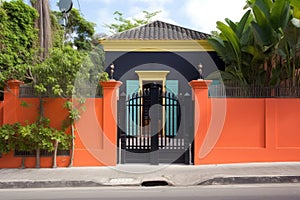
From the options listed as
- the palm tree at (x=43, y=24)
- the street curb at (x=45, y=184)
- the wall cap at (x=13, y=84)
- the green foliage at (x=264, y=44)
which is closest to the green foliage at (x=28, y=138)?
the wall cap at (x=13, y=84)

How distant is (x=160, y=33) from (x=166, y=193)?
Answer: 11.0 m

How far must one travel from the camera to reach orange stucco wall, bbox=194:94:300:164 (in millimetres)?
10000

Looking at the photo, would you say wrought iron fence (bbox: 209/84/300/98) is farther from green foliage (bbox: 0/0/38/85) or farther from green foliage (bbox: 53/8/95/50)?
green foliage (bbox: 53/8/95/50)

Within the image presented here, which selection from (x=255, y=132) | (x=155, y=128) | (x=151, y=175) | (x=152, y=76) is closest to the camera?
(x=151, y=175)

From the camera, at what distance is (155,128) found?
9.95 metres

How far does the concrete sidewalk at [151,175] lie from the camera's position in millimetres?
8102

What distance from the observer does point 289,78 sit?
1145cm

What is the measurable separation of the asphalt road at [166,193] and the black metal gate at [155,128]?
2324 millimetres

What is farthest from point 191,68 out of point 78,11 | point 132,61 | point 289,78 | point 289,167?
point 78,11

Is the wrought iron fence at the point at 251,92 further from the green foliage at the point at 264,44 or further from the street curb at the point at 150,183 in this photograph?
the street curb at the point at 150,183

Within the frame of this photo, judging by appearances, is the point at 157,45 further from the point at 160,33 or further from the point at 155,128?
the point at 155,128

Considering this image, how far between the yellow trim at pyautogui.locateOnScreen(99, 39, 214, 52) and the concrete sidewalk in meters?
7.34

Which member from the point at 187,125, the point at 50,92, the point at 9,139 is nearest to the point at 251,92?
the point at 187,125

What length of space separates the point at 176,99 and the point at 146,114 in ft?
3.24
